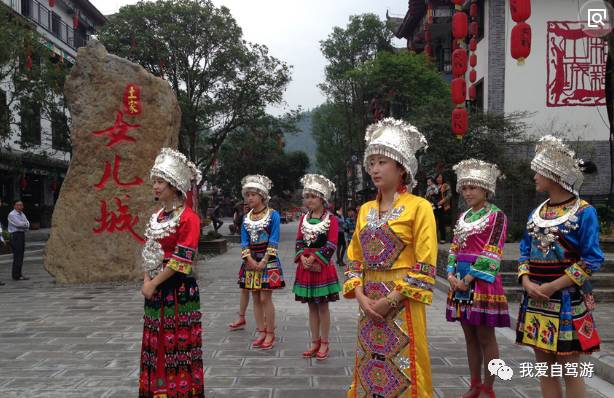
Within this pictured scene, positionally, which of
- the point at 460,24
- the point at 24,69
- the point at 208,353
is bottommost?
the point at 208,353

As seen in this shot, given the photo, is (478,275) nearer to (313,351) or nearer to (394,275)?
(394,275)

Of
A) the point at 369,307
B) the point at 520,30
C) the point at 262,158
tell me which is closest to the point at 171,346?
the point at 369,307

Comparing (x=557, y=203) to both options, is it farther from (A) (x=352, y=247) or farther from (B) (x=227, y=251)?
(B) (x=227, y=251)

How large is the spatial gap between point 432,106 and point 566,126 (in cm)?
434

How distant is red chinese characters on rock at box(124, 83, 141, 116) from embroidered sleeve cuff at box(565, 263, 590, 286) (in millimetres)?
8484

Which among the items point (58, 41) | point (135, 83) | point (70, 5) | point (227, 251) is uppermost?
point (70, 5)

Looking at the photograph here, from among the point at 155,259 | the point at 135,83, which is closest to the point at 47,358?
the point at 155,259

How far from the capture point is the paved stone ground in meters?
4.47

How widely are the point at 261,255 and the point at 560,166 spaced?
132 inches

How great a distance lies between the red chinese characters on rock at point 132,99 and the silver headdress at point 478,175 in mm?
7185

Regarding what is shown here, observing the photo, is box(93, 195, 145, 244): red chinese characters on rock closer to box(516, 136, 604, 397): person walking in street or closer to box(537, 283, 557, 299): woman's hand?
box(516, 136, 604, 397): person walking in street

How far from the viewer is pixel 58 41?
29266 mm

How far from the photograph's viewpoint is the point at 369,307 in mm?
3037

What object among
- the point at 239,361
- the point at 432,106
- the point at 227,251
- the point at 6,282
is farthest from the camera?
the point at 227,251
